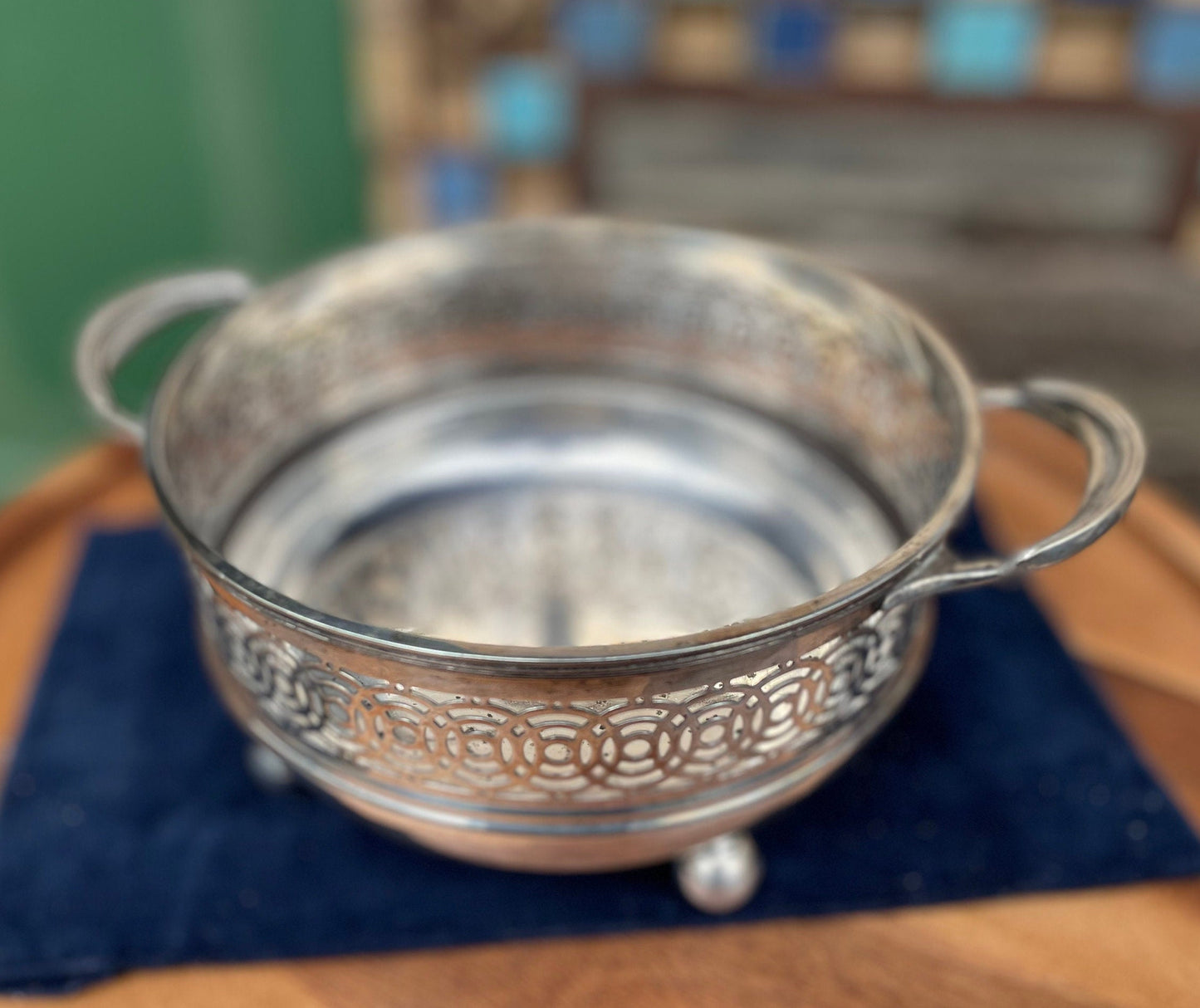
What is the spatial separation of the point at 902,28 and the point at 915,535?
2.93 ft

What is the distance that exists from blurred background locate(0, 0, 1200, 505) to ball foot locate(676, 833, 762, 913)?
0.88m

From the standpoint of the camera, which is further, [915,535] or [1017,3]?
[1017,3]

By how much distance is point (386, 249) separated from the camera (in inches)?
26.4

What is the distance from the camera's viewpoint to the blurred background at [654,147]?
1.11 m

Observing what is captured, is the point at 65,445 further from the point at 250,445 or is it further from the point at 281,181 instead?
the point at 250,445

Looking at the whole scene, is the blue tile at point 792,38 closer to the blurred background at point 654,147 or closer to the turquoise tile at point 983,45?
the blurred background at point 654,147

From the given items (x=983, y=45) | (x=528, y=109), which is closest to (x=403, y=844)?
(x=528, y=109)

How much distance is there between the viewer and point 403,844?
519 mm

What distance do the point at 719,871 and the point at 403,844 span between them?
0.15 m

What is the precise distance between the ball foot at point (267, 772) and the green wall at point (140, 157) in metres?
0.68

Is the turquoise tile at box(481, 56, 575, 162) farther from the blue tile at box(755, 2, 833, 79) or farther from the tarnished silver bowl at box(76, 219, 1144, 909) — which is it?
the tarnished silver bowl at box(76, 219, 1144, 909)

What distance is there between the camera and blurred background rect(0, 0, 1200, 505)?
3.64 feet

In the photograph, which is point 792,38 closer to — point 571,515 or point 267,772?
point 571,515

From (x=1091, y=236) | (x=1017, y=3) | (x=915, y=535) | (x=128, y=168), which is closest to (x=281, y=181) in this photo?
(x=128, y=168)
